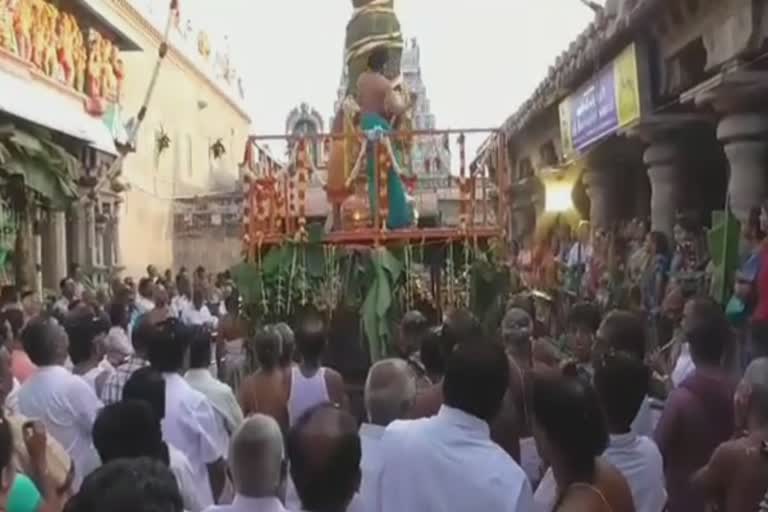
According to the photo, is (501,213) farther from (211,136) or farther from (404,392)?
(211,136)

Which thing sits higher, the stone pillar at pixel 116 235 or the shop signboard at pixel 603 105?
the shop signboard at pixel 603 105

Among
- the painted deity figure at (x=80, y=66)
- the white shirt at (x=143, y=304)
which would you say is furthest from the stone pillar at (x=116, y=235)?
the white shirt at (x=143, y=304)

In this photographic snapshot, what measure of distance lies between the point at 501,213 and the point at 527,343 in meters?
4.91

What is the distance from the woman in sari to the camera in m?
12.0

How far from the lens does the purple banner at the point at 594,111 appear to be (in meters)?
17.0

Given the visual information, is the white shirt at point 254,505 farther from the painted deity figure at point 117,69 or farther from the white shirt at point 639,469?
the painted deity figure at point 117,69

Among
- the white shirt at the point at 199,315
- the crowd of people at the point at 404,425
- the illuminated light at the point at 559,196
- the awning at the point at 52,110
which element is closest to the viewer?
the crowd of people at the point at 404,425

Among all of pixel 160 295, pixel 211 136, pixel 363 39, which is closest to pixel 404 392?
pixel 363 39

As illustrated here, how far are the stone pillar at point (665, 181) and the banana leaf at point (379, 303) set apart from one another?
6.24m

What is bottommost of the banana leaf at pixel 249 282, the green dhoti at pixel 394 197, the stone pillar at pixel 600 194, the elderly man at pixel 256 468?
the elderly man at pixel 256 468

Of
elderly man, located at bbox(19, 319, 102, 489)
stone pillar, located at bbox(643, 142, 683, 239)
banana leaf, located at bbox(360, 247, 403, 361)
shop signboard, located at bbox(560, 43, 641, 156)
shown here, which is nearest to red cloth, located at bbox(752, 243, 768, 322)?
banana leaf, located at bbox(360, 247, 403, 361)

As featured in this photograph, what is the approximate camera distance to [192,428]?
22.5 feet

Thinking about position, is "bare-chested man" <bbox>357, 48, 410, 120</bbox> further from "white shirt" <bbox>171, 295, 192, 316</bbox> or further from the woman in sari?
"white shirt" <bbox>171, 295, 192, 316</bbox>

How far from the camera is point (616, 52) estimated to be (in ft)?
55.7
